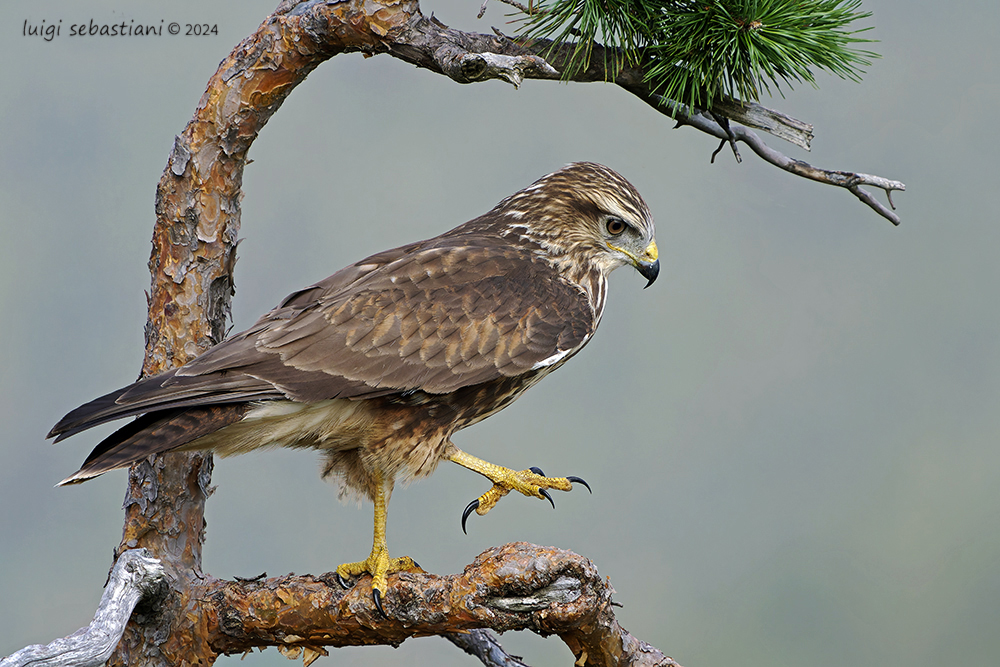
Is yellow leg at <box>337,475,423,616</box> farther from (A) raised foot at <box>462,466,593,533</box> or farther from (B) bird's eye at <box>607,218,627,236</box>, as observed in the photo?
(B) bird's eye at <box>607,218,627,236</box>

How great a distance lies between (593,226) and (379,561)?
1254 mm

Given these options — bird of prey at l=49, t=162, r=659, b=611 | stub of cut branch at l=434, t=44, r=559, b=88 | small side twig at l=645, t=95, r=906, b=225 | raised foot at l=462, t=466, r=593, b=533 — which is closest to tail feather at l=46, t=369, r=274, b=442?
bird of prey at l=49, t=162, r=659, b=611

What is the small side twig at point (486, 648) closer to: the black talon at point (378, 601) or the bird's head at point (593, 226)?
the black talon at point (378, 601)

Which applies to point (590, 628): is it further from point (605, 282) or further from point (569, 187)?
point (569, 187)

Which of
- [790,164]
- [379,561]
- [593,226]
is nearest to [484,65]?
[593,226]

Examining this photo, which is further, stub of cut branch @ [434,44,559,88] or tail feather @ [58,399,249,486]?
stub of cut branch @ [434,44,559,88]

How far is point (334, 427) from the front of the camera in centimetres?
300

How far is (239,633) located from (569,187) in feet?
5.80

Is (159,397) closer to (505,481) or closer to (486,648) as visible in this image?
(505,481)

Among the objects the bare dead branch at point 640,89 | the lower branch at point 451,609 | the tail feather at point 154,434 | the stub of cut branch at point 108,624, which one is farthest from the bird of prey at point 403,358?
the stub of cut branch at point 108,624

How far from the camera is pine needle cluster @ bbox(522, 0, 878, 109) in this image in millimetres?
3174

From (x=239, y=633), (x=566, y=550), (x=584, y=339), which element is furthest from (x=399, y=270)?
(x=239, y=633)

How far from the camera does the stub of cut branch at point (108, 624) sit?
264 cm

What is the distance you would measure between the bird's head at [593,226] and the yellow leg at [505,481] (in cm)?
69
